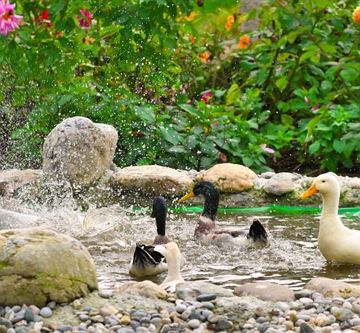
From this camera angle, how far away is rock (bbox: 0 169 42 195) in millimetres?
9078

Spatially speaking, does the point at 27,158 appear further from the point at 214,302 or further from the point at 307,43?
the point at 214,302

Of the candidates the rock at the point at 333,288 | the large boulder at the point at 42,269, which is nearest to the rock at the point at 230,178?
the rock at the point at 333,288

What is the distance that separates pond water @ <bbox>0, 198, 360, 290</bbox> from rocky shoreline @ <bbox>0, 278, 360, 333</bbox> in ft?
3.21

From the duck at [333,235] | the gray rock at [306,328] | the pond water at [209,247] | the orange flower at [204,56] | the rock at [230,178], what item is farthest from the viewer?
the orange flower at [204,56]

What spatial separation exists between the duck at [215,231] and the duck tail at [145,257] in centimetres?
90

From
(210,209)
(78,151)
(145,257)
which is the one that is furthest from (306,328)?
(78,151)

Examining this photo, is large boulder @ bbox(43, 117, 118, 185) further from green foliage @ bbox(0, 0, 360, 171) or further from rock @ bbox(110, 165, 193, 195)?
green foliage @ bbox(0, 0, 360, 171)

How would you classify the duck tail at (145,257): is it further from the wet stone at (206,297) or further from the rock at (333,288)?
the wet stone at (206,297)

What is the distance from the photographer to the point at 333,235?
634cm

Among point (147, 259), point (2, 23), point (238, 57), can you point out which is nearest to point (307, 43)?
point (238, 57)

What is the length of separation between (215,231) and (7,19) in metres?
2.49

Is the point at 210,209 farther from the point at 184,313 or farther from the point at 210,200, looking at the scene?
the point at 184,313

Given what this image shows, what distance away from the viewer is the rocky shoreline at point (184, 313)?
4211 millimetres

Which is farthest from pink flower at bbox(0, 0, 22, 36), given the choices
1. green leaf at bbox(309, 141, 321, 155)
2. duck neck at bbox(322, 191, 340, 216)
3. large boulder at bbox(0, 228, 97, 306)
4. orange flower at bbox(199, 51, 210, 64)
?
orange flower at bbox(199, 51, 210, 64)
